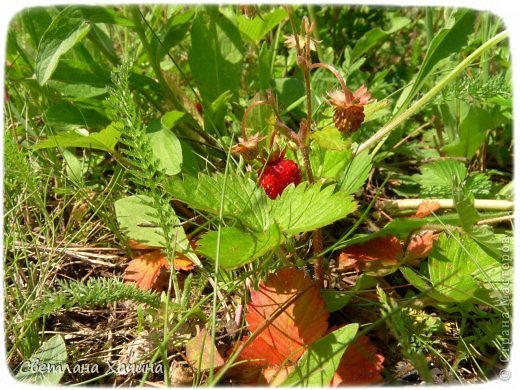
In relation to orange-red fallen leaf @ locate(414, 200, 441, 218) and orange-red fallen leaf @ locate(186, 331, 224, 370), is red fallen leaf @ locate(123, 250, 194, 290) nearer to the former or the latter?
orange-red fallen leaf @ locate(186, 331, 224, 370)

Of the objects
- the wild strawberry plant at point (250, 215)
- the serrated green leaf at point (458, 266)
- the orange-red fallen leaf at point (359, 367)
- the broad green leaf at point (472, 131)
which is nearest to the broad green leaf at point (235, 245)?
the wild strawberry plant at point (250, 215)

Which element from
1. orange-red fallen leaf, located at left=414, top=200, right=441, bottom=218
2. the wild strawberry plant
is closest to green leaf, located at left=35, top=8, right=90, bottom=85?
the wild strawberry plant

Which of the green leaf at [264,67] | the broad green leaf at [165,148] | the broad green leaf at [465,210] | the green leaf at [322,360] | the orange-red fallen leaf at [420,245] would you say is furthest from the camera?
the green leaf at [264,67]

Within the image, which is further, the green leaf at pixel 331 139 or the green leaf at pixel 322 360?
the green leaf at pixel 331 139

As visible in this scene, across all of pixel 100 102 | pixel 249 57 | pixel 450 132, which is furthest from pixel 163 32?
pixel 450 132

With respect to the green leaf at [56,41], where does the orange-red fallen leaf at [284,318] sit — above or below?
below

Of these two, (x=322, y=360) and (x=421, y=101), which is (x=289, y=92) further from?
(x=322, y=360)

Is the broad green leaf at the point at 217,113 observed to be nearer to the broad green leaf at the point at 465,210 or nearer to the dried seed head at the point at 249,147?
the dried seed head at the point at 249,147

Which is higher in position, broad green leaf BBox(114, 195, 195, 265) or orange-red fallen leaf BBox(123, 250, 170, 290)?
broad green leaf BBox(114, 195, 195, 265)
